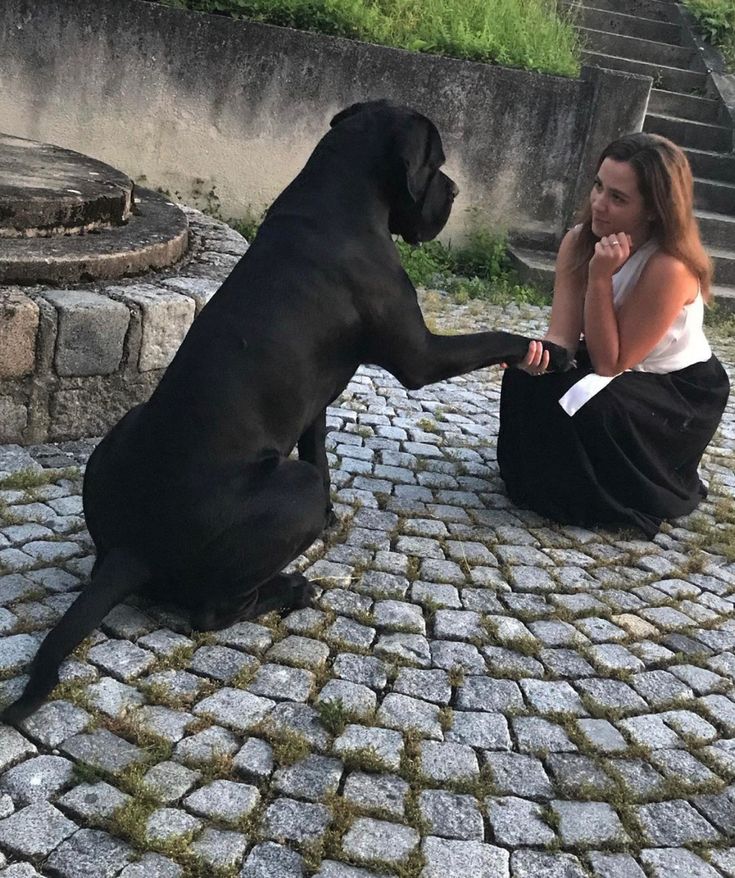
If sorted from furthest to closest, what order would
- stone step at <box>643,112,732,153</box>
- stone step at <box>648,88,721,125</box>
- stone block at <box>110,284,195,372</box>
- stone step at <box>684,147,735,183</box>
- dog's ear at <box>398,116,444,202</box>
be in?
stone step at <box>648,88,721,125</box> → stone step at <box>643,112,732,153</box> → stone step at <box>684,147,735,183</box> → stone block at <box>110,284,195,372</box> → dog's ear at <box>398,116,444,202</box>

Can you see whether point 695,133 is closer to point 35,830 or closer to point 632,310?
point 632,310

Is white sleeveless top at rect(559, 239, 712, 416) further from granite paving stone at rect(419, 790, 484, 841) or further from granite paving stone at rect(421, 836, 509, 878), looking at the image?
granite paving stone at rect(421, 836, 509, 878)

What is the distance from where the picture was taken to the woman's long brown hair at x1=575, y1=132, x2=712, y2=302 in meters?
3.88

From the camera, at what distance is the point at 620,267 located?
13.8ft

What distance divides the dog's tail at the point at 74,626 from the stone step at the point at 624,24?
937 centimetres

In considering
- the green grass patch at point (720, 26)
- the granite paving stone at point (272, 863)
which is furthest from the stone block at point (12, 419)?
the green grass patch at point (720, 26)

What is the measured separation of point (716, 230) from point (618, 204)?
527 cm

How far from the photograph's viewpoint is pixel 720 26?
10.5 metres

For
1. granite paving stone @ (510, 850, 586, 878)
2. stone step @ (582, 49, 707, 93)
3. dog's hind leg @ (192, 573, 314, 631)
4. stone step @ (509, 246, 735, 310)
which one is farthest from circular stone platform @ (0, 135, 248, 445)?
stone step @ (582, 49, 707, 93)

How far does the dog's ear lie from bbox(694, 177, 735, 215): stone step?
261 inches

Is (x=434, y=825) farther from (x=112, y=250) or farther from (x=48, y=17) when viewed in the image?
(x=48, y=17)

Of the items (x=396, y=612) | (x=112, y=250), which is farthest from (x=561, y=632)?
(x=112, y=250)

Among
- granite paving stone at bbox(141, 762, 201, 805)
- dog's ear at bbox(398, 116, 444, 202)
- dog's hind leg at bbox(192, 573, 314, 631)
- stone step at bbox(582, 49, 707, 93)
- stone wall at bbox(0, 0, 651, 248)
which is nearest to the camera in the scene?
granite paving stone at bbox(141, 762, 201, 805)

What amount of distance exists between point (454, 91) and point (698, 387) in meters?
4.73
